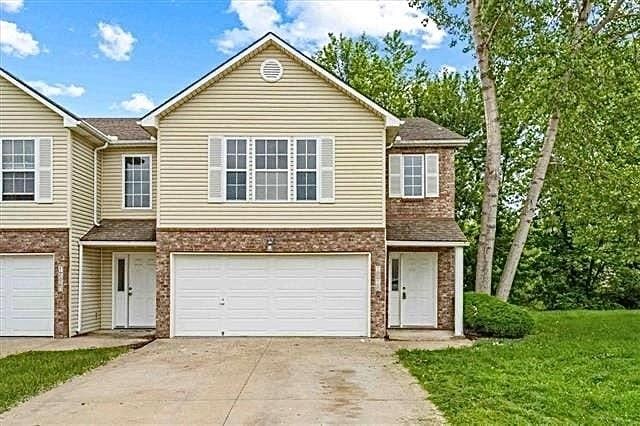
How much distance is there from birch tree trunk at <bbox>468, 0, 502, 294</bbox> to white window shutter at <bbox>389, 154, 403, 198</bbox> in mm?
3645

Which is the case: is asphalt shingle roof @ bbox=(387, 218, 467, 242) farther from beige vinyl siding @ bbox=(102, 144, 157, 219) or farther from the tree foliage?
beige vinyl siding @ bbox=(102, 144, 157, 219)

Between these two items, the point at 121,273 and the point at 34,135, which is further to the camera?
the point at 121,273

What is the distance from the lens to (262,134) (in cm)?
1781

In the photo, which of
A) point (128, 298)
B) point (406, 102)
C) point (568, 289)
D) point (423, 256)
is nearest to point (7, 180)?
point (128, 298)

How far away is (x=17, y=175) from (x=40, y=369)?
6705 millimetres

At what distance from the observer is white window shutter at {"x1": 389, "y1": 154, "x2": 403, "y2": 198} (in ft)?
66.8

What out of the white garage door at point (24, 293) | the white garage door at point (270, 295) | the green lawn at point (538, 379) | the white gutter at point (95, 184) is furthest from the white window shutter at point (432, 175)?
the white garage door at point (24, 293)

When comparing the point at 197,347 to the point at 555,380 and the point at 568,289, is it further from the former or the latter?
the point at 568,289

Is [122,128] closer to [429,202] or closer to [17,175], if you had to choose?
[17,175]

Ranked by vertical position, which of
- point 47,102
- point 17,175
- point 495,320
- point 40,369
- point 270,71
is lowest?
point 40,369

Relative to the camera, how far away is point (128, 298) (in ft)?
66.1

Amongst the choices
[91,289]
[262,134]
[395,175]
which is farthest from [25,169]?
[395,175]

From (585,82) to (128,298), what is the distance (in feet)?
44.8

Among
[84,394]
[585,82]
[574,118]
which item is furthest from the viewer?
[574,118]
